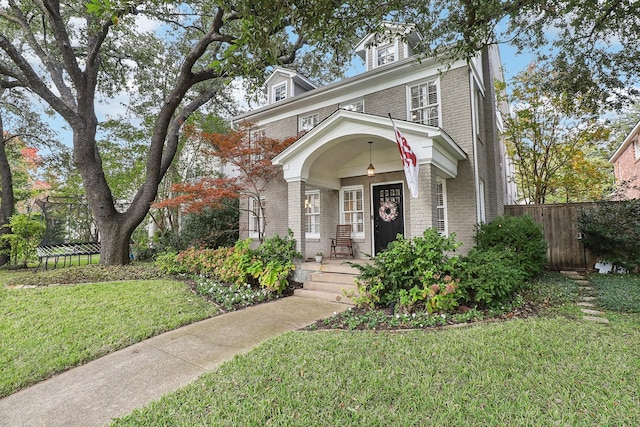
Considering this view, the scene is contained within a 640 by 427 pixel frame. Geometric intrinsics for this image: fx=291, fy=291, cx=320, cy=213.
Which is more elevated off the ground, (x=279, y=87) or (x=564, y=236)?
(x=279, y=87)

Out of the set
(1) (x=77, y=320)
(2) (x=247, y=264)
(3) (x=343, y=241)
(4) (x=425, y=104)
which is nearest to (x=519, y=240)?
(4) (x=425, y=104)

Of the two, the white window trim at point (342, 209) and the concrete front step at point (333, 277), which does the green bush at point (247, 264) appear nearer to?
the concrete front step at point (333, 277)

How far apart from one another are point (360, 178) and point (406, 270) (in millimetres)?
4856

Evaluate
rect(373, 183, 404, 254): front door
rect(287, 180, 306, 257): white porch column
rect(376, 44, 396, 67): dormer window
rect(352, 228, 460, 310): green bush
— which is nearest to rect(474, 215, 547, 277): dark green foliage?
rect(373, 183, 404, 254): front door

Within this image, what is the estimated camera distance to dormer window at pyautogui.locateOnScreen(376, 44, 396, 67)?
970 cm

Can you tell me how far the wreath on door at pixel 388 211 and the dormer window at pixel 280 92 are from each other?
6763 mm

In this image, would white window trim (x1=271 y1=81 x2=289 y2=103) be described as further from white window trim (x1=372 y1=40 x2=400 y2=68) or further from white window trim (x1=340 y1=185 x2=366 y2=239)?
white window trim (x1=340 y1=185 x2=366 y2=239)

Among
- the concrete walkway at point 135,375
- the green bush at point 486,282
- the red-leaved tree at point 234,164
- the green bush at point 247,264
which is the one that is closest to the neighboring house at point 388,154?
the green bush at point 247,264

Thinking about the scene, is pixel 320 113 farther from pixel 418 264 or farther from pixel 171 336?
pixel 171 336

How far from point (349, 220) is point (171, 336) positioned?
649cm

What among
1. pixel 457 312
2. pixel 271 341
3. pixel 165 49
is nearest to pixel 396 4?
pixel 457 312

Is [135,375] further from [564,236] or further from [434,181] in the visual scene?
[564,236]

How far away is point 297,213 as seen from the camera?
300 inches

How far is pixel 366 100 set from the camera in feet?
30.6
